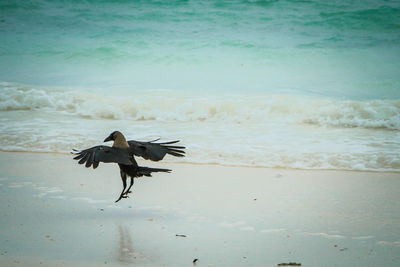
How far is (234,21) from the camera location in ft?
42.6

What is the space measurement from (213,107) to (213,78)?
226cm

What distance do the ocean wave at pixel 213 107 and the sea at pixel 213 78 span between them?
1.3 inches

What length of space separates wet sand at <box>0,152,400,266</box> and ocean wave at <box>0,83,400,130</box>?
9.43 feet

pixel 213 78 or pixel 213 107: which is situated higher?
pixel 213 78

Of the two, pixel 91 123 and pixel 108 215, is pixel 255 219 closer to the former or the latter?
pixel 108 215

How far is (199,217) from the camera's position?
343 cm

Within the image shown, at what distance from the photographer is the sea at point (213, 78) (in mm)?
5973

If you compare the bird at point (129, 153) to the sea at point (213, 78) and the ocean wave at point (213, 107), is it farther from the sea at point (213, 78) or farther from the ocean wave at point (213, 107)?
the ocean wave at point (213, 107)

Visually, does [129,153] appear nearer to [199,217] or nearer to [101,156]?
[101,156]

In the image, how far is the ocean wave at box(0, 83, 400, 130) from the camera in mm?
7519

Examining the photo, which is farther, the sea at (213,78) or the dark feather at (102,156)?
the sea at (213,78)

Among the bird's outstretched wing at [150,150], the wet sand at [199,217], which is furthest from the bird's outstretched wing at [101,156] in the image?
the wet sand at [199,217]

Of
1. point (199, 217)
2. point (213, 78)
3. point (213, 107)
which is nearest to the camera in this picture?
point (199, 217)

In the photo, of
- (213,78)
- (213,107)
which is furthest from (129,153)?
(213,78)
